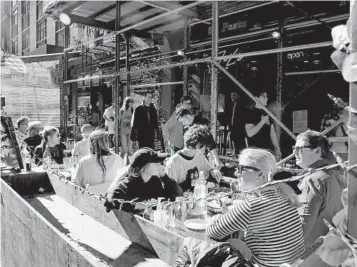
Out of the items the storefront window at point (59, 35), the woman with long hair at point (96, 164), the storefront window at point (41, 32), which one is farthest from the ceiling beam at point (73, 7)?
the storefront window at point (41, 32)

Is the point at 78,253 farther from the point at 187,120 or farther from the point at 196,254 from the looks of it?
the point at 187,120

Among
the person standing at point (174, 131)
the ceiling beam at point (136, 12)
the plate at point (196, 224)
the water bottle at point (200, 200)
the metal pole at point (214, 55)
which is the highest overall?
the ceiling beam at point (136, 12)

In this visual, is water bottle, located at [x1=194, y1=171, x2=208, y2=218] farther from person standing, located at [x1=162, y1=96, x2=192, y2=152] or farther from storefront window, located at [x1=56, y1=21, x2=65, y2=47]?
storefront window, located at [x1=56, y1=21, x2=65, y2=47]

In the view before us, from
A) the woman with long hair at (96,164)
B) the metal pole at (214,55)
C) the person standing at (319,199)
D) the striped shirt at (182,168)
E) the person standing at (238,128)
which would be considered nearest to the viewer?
the person standing at (319,199)

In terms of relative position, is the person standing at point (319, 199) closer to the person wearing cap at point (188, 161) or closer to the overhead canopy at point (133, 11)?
the person wearing cap at point (188, 161)

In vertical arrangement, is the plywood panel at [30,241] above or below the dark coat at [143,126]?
below

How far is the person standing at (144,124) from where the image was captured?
6766mm

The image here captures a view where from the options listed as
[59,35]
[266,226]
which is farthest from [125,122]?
[59,35]

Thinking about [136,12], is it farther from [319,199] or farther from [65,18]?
[319,199]

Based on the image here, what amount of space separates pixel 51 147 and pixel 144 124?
173 centimetres

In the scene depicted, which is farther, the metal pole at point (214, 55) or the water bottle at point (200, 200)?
the metal pole at point (214, 55)

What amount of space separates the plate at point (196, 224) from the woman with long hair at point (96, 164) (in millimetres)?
1824

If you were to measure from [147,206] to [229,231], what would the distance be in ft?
3.36

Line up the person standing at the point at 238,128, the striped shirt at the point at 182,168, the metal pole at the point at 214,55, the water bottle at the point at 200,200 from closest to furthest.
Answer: the water bottle at the point at 200,200 → the striped shirt at the point at 182,168 → the metal pole at the point at 214,55 → the person standing at the point at 238,128
